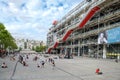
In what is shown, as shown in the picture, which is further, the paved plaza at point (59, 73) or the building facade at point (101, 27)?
the building facade at point (101, 27)

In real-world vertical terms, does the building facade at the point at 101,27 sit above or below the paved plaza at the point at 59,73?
above

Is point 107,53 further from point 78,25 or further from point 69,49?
point 69,49

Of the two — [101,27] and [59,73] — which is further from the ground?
[101,27]

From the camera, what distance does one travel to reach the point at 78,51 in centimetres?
6794

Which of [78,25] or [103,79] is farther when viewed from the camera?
[78,25]

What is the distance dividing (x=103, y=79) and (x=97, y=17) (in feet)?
127

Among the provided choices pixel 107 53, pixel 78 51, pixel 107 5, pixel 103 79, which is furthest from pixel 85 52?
→ pixel 103 79

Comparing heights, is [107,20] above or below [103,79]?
above

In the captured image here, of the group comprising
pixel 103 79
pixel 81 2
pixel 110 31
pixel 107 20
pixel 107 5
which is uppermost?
pixel 81 2

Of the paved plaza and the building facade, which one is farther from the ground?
the building facade

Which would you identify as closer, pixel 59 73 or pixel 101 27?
pixel 59 73

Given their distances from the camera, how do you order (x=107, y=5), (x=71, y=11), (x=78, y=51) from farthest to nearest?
(x=71, y=11) → (x=78, y=51) → (x=107, y=5)

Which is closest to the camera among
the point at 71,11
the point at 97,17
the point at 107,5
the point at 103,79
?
the point at 103,79

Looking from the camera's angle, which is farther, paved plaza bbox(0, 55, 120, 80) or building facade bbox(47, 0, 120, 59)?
building facade bbox(47, 0, 120, 59)
